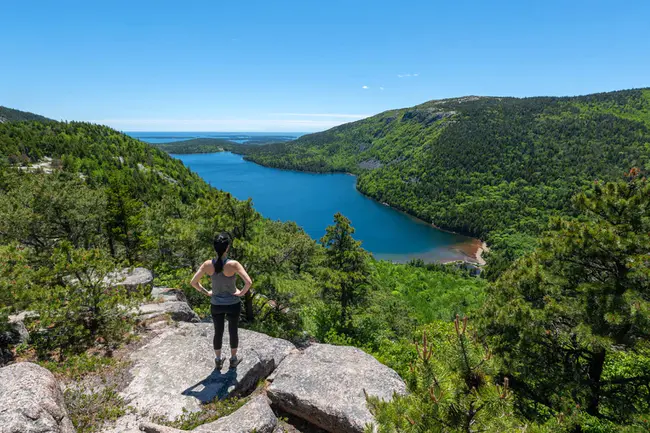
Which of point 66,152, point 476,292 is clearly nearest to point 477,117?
point 476,292

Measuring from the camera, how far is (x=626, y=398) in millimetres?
8406

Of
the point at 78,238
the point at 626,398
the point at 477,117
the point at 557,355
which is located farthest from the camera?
the point at 477,117

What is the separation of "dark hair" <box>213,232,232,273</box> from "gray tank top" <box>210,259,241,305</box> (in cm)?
7

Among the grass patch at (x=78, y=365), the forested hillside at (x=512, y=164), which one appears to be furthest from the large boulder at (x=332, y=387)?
the forested hillside at (x=512, y=164)

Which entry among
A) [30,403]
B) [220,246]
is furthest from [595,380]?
[30,403]

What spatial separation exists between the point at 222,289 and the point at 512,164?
6640 inches

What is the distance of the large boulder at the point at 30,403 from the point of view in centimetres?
451

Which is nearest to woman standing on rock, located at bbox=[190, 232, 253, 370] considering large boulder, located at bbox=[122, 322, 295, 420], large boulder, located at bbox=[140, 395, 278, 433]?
large boulder, located at bbox=[122, 322, 295, 420]

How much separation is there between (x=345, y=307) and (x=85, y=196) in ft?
58.1

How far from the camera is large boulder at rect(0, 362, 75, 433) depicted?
4508 mm

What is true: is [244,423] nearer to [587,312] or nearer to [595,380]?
[587,312]

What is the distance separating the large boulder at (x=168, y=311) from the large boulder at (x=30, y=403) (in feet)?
15.5

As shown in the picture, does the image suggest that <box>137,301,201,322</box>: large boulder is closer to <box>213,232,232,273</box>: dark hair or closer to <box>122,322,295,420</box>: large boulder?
<box>122,322,295,420</box>: large boulder

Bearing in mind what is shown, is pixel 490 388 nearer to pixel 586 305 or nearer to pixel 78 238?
pixel 586 305
